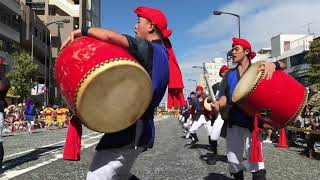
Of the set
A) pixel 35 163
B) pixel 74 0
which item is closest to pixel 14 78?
pixel 35 163

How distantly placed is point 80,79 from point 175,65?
98cm

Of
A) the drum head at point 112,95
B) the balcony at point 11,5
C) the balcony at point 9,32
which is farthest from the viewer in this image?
the balcony at point 11,5

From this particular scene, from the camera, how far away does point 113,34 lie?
288cm

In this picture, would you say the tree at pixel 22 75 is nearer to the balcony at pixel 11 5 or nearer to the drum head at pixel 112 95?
the balcony at pixel 11 5

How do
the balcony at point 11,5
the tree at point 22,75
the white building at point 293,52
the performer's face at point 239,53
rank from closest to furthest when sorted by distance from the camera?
the performer's face at point 239,53 < the tree at point 22,75 < the balcony at point 11,5 < the white building at point 293,52

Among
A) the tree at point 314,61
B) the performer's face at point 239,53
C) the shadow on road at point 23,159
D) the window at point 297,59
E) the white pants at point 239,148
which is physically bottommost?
the shadow on road at point 23,159

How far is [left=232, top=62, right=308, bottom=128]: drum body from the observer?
4.54 meters

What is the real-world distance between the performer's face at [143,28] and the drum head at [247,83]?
1.53 meters

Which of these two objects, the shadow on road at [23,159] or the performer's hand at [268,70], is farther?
the shadow on road at [23,159]

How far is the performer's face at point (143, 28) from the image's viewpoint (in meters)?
3.46

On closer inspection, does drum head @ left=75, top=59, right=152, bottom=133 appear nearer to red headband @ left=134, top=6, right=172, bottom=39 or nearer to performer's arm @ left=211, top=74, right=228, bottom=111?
red headband @ left=134, top=6, right=172, bottom=39

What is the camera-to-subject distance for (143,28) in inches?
136

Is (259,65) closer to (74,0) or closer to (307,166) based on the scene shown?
(307,166)

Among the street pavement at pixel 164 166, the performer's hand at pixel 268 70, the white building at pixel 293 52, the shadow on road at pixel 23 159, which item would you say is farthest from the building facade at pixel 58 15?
the performer's hand at pixel 268 70
